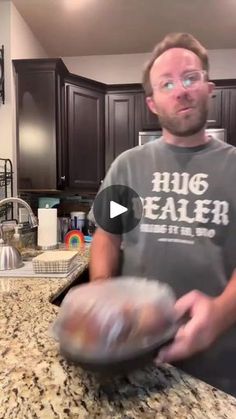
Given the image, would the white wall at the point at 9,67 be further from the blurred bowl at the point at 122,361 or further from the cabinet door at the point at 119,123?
the blurred bowl at the point at 122,361

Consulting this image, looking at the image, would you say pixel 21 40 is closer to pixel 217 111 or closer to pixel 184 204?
pixel 217 111

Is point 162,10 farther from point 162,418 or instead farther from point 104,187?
point 162,418

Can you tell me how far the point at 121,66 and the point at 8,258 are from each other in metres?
2.00

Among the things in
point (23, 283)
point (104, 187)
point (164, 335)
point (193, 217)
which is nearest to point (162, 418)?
point (164, 335)

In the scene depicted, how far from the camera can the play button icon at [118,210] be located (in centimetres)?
67

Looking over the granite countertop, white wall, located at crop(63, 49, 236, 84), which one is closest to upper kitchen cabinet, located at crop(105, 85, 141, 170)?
white wall, located at crop(63, 49, 236, 84)

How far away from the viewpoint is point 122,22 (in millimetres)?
2332

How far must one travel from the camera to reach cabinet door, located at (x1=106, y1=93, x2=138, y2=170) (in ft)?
8.89

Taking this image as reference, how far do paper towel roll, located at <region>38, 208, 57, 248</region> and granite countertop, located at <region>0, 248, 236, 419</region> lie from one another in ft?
4.74

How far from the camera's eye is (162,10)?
2186 millimetres

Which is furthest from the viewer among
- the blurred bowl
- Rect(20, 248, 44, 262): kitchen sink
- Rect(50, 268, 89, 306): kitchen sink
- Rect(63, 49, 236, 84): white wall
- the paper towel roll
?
Rect(63, 49, 236, 84): white wall

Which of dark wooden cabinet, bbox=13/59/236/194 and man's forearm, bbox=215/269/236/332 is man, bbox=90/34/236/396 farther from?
dark wooden cabinet, bbox=13/59/236/194

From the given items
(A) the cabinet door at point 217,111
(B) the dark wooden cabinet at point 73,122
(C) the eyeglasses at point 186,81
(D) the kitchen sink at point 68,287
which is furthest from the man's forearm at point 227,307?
(A) the cabinet door at point 217,111

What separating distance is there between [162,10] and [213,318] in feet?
7.06
